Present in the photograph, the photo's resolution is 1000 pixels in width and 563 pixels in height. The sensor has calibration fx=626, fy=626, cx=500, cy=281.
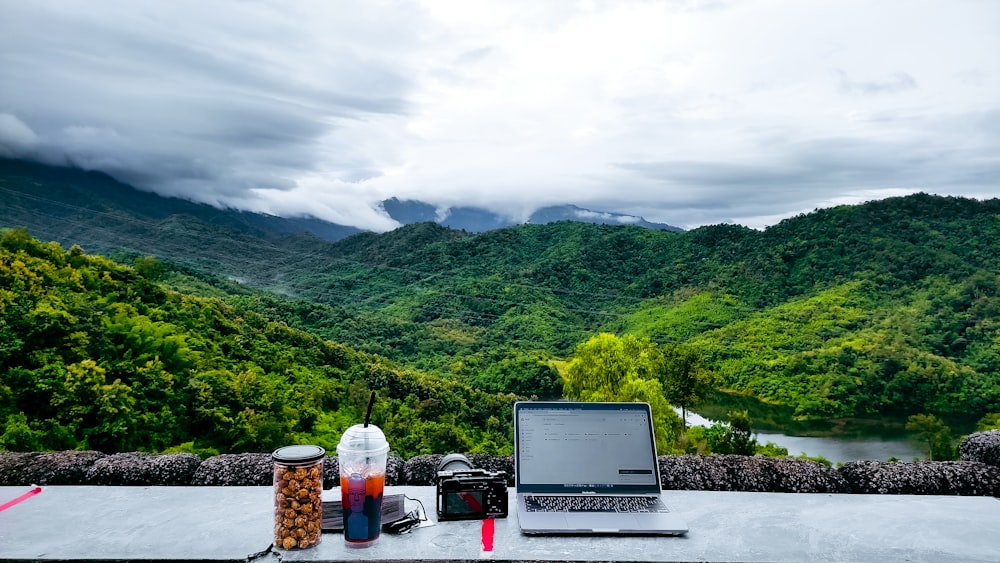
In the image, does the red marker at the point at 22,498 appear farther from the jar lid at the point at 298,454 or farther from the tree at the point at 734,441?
the tree at the point at 734,441

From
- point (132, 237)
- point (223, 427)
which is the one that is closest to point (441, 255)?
point (132, 237)

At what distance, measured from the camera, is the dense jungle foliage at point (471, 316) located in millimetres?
10234

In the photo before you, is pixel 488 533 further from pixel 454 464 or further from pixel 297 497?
pixel 297 497

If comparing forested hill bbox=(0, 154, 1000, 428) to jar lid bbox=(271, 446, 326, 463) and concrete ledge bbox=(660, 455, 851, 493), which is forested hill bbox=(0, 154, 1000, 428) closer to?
concrete ledge bbox=(660, 455, 851, 493)

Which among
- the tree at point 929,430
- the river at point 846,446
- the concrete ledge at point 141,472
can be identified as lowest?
the river at point 846,446

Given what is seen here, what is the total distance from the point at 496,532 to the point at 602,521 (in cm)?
39

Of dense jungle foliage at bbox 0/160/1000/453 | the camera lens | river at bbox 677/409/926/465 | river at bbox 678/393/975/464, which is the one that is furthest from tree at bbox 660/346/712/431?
the camera lens

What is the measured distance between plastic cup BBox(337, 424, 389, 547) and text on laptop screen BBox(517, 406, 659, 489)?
0.63 m

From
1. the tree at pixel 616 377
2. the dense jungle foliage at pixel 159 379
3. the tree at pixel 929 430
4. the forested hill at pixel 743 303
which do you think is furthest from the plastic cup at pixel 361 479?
the forested hill at pixel 743 303

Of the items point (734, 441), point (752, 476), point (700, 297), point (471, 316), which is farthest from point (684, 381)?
point (471, 316)

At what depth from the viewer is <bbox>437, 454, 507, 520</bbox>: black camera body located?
7.27 feet

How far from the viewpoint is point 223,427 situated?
406 inches

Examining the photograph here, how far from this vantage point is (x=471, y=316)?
4272cm

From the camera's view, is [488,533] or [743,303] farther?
[743,303]
